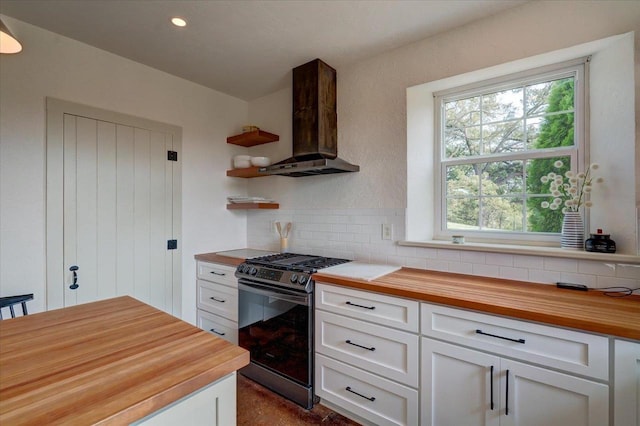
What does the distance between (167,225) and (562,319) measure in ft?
9.16

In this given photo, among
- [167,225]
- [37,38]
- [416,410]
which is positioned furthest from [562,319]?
[37,38]

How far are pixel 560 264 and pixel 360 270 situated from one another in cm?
116

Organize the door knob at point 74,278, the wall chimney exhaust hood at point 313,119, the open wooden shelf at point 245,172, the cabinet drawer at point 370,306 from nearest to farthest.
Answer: the cabinet drawer at point 370,306 < the door knob at point 74,278 < the wall chimney exhaust hood at point 313,119 < the open wooden shelf at point 245,172

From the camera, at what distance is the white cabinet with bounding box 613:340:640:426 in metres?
1.07

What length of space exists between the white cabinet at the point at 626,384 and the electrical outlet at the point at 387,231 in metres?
1.35

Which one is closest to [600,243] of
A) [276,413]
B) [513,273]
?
[513,273]

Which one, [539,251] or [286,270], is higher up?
[539,251]

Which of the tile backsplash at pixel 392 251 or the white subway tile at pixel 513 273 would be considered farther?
the white subway tile at pixel 513 273

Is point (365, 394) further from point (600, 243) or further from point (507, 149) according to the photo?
point (507, 149)

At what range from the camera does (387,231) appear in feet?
7.53

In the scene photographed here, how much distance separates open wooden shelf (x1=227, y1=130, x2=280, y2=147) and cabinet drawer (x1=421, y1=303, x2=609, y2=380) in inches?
86.0

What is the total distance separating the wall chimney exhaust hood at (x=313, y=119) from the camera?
2396mm

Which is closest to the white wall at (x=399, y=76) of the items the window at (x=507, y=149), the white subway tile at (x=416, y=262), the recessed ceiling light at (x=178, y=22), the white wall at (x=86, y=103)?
the window at (x=507, y=149)

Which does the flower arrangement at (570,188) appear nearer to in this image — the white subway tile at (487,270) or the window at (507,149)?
the window at (507,149)
